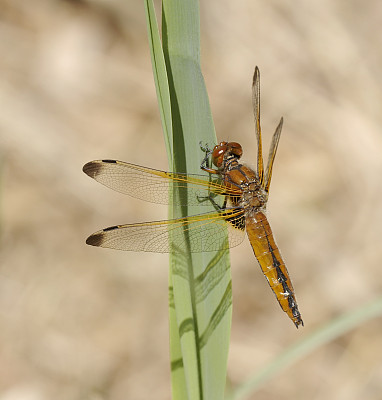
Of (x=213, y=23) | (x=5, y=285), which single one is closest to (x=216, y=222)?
(x=213, y=23)

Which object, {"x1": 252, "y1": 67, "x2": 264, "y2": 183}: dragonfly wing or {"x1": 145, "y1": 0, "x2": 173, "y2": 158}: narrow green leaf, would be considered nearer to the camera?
{"x1": 145, "y1": 0, "x2": 173, "y2": 158}: narrow green leaf

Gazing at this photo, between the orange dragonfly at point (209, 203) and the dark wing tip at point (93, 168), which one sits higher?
the dark wing tip at point (93, 168)

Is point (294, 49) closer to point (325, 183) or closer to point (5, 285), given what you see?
point (325, 183)

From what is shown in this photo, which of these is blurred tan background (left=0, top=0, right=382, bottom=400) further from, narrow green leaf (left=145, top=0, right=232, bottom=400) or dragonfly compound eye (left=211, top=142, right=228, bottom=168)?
Answer: narrow green leaf (left=145, top=0, right=232, bottom=400)

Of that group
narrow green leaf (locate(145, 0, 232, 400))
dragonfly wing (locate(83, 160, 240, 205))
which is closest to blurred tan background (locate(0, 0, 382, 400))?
dragonfly wing (locate(83, 160, 240, 205))

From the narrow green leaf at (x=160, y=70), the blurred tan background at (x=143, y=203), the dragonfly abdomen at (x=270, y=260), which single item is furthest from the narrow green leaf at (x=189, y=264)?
the blurred tan background at (x=143, y=203)

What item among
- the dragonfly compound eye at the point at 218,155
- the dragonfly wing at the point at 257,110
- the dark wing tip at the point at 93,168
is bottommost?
the dragonfly compound eye at the point at 218,155

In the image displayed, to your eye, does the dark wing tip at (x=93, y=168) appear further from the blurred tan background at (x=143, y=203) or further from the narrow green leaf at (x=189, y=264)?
the blurred tan background at (x=143, y=203)

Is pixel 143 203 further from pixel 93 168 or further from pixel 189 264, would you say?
pixel 189 264
